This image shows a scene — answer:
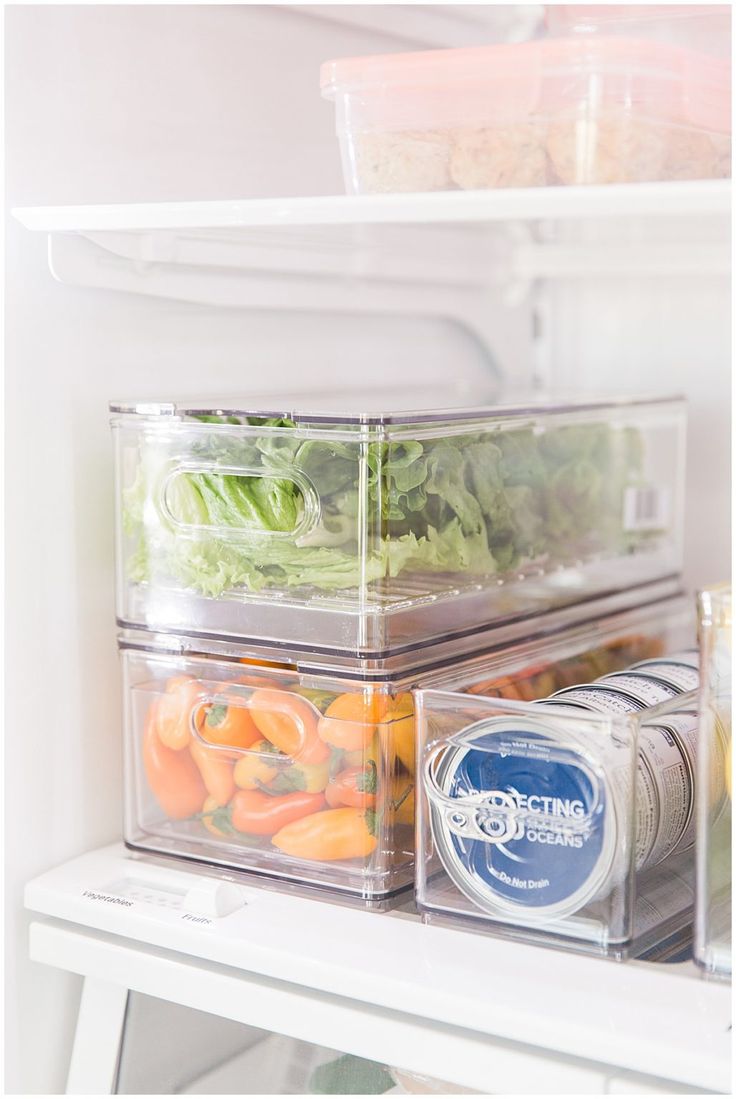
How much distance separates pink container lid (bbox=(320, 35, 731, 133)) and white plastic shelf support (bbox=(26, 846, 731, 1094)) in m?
0.55

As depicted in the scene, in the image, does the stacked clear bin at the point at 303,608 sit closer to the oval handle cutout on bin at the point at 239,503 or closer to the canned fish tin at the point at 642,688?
the oval handle cutout on bin at the point at 239,503

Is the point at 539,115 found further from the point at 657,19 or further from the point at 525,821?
the point at 525,821

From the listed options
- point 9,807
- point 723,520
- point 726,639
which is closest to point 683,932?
point 726,639

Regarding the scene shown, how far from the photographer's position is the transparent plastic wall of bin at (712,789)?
30.9 inches

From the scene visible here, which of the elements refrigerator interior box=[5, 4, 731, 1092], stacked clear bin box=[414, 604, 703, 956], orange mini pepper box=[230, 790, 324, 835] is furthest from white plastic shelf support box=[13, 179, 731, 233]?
orange mini pepper box=[230, 790, 324, 835]

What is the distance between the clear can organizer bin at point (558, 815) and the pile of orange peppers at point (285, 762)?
0.04 m

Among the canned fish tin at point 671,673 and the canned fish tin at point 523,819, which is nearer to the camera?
the canned fish tin at point 523,819

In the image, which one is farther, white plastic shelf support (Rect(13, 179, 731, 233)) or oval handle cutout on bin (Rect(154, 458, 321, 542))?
oval handle cutout on bin (Rect(154, 458, 321, 542))

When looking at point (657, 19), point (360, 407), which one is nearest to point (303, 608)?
point (360, 407)

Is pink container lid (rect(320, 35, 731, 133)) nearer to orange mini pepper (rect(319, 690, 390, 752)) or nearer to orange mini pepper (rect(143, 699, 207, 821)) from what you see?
orange mini pepper (rect(319, 690, 390, 752))

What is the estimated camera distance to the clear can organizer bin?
0.81 m

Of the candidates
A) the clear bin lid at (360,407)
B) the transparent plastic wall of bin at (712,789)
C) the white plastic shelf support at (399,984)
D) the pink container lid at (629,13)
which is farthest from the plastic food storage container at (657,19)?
the white plastic shelf support at (399,984)

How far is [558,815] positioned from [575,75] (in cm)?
48

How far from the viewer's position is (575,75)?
2.77 feet
